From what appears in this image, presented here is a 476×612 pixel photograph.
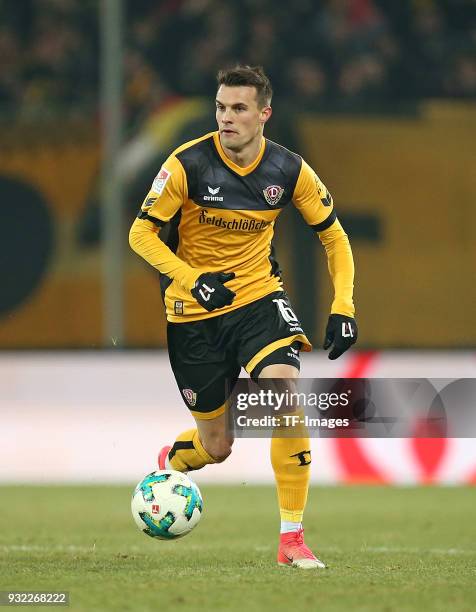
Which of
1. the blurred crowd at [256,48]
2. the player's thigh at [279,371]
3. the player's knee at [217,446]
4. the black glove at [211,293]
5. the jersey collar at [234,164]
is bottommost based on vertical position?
the player's knee at [217,446]

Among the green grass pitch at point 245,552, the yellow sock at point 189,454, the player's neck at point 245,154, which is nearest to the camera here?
the green grass pitch at point 245,552

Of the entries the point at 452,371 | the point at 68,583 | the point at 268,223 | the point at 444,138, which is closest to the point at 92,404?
the point at 452,371

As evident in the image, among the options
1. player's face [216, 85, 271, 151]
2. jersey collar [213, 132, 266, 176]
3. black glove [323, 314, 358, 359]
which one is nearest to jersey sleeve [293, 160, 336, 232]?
jersey collar [213, 132, 266, 176]

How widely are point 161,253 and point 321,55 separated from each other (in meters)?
7.38

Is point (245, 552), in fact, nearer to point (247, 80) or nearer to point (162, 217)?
point (162, 217)

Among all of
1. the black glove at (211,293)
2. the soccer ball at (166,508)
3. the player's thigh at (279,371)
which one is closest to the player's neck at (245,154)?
the black glove at (211,293)

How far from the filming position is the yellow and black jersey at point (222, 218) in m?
6.02

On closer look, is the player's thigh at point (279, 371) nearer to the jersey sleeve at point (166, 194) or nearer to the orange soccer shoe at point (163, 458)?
the jersey sleeve at point (166, 194)

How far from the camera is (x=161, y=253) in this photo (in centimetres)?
599

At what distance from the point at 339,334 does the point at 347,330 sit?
45 mm

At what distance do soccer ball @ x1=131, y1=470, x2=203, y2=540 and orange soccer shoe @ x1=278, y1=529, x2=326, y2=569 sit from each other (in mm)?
395

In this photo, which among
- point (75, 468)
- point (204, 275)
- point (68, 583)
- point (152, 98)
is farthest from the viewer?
point (152, 98)

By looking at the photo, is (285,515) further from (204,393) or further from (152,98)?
(152,98)

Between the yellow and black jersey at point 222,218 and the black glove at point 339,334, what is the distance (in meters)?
0.08
